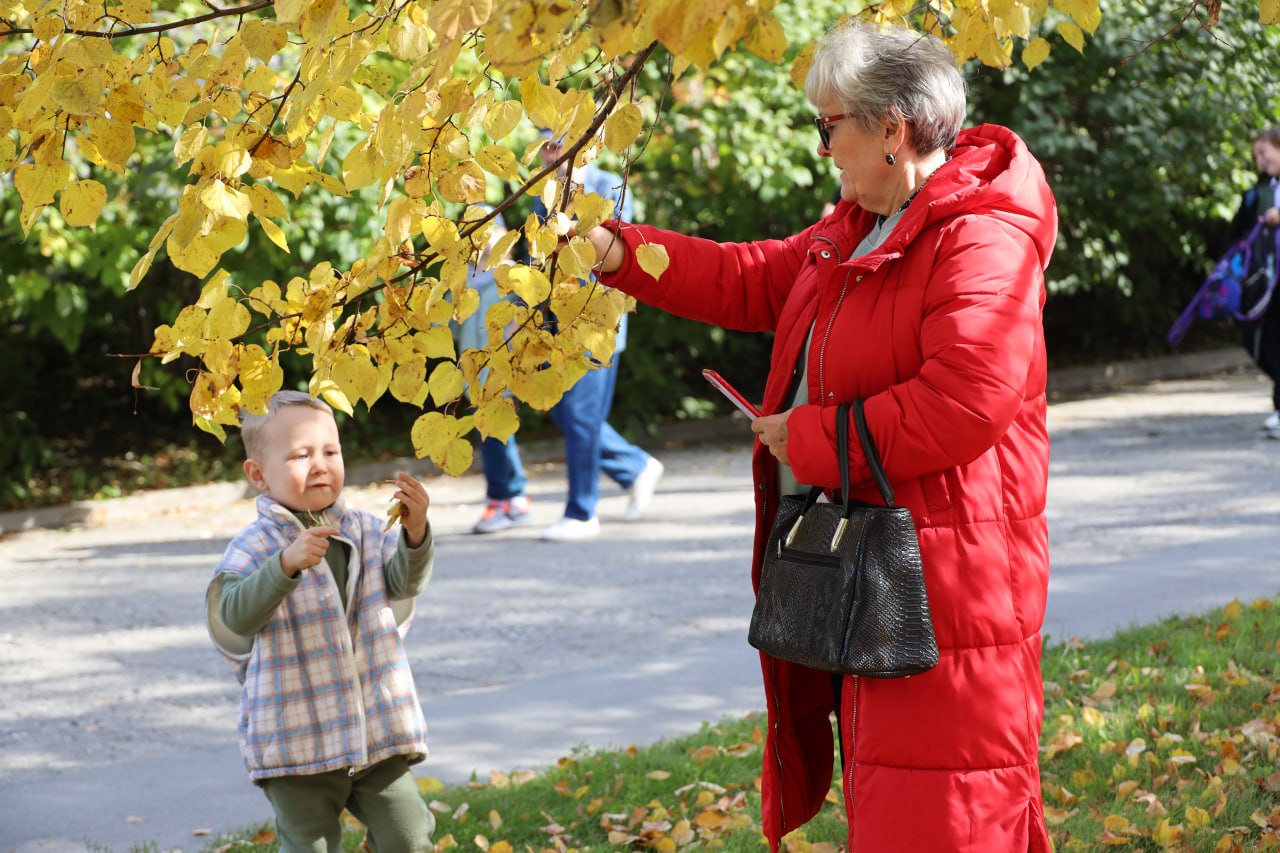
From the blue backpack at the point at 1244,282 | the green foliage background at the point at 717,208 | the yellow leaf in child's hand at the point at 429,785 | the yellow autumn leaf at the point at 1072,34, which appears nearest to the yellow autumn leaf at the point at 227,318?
the yellow autumn leaf at the point at 1072,34

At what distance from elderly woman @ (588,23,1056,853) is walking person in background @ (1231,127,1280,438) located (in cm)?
763

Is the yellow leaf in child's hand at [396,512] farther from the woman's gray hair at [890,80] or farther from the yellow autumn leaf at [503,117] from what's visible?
the woman's gray hair at [890,80]

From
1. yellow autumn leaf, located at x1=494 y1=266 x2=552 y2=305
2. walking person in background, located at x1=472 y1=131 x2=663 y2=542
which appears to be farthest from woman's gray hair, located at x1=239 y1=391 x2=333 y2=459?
walking person in background, located at x1=472 y1=131 x2=663 y2=542

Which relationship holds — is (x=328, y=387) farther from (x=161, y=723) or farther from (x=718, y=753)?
(x=161, y=723)

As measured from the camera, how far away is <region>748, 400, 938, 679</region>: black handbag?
8.12 feet

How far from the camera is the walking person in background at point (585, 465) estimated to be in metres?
7.89

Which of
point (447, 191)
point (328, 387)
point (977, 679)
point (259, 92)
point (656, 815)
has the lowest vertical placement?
point (656, 815)

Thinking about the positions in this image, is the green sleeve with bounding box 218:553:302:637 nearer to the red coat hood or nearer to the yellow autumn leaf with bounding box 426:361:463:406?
the yellow autumn leaf with bounding box 426:361:463:406

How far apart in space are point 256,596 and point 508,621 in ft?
11.2

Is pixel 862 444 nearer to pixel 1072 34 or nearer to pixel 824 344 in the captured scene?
pixel 824 344

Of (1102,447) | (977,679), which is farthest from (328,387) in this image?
(1102,447)

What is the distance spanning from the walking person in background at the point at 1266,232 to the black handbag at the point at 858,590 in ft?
25.9

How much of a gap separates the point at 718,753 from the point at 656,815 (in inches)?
18.3

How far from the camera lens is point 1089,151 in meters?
13.4
